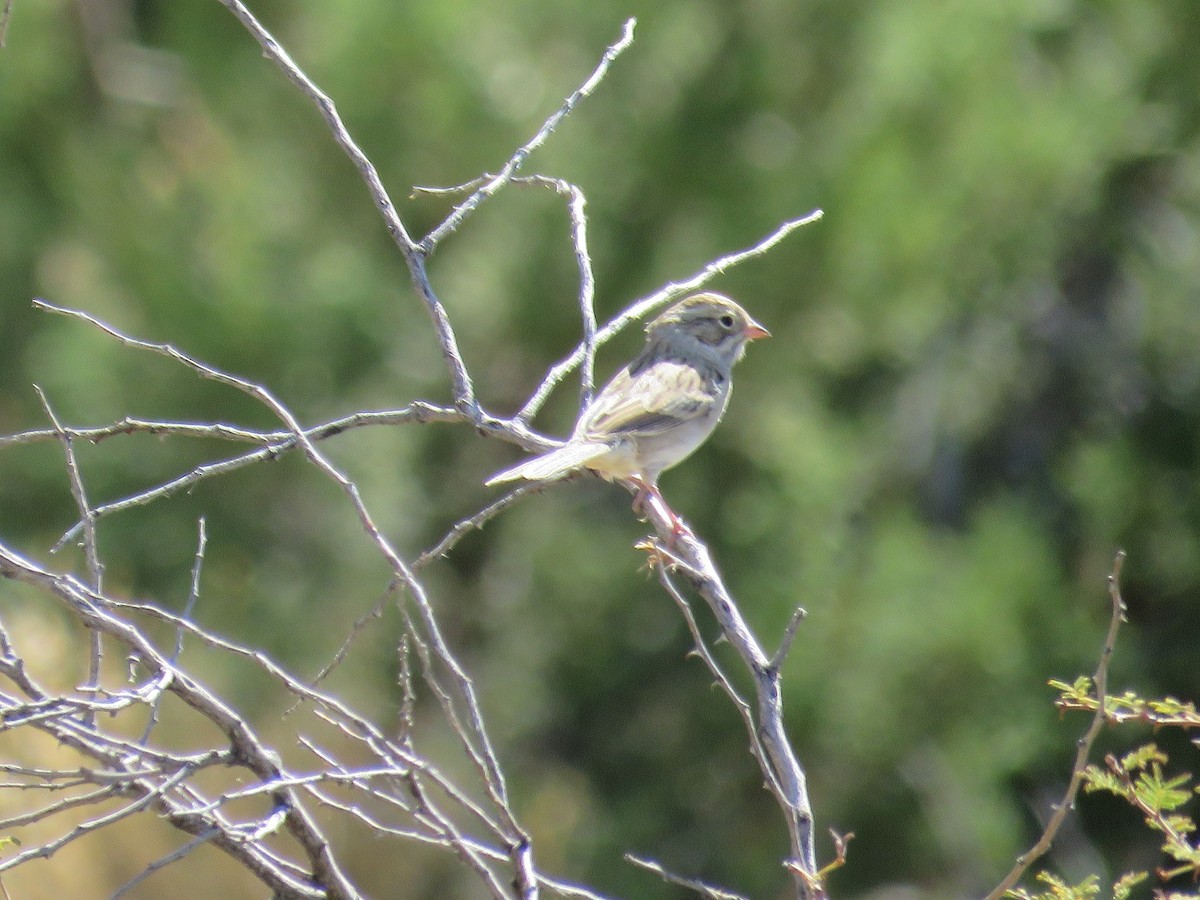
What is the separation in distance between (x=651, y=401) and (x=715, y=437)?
244cm

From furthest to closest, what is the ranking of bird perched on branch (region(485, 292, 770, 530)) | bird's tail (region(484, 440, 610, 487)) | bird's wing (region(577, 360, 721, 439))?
bird's wing (region(577, 360, 721, 439))
bird perched on branch (region(485, 292, 770, 530))
bird's tail (region(484, 440, 610, 487))

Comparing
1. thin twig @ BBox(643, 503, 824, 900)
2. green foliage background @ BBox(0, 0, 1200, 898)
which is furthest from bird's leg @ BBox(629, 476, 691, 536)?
green foliage background @ BBox(0, 0, 1200, 898)

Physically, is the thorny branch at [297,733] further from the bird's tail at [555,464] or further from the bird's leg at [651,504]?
the bird's leg at [651,504]

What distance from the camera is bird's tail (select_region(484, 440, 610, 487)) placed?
393 centimetres

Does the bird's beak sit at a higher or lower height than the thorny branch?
higher

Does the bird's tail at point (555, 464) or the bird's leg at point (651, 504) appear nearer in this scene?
the bird's tail at point (555, 464)

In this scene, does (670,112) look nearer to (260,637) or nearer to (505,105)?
(505,105)

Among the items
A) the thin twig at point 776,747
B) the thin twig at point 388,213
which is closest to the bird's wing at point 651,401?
the thin twig at point 388,213

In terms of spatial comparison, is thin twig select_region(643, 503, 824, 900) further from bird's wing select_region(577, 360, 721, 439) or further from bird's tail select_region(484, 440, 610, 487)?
bird's wing select_region(577, 360, 721, 439)

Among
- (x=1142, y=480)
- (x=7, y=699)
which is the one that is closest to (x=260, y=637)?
(x=1142, y=480)

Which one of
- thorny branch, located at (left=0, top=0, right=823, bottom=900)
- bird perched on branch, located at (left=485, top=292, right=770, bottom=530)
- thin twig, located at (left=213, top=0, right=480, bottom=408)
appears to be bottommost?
thorny branch, located at (left=0, top=0, right=823, bottom=900)

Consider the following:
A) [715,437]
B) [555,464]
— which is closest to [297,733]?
[555,464]

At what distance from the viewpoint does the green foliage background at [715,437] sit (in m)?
7.16

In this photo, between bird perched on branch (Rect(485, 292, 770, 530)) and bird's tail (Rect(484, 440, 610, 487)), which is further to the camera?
bird perched on branch (Rect(485, 292, 770, 530))
